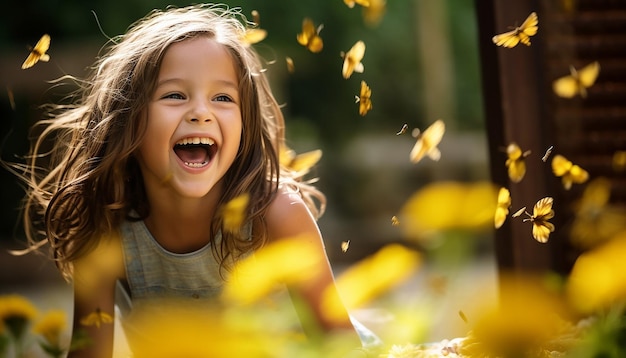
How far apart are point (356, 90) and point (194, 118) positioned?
825 centimetres

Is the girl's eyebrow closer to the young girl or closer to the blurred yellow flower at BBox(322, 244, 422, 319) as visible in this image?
the young girl

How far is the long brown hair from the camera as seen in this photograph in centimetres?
210

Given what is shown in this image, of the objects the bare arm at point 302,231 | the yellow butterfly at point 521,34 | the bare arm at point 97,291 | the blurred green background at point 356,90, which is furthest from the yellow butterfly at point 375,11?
the blurred green background at point 356,90

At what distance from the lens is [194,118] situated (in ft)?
6.42

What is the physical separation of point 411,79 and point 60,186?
8777mm

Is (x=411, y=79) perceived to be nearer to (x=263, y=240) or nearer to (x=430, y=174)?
(x=430, y=174)

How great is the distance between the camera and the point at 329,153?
9.91 m

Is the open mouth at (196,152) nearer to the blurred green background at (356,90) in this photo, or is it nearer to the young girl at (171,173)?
the young girl at (171,173)

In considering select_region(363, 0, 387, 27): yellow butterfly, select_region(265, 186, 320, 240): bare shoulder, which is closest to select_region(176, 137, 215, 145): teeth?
select_region(265, 186, 320, 240): bare shoulder

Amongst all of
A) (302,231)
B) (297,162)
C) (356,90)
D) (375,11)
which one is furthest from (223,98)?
(356,90)

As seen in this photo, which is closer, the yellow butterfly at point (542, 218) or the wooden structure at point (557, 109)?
the yellow butterfly at point (542, 218)

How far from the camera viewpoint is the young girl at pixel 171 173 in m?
2.01

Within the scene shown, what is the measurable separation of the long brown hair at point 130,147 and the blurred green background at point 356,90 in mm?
5479

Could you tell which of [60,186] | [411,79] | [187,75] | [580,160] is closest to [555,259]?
[580,160]
